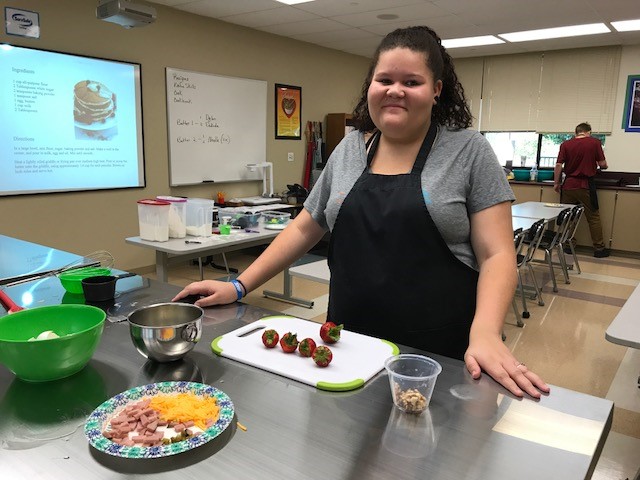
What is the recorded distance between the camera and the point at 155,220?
10.9 ft

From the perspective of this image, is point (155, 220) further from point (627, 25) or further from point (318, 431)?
point (627, 25)

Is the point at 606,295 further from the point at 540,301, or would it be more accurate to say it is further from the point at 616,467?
the point at 616,467

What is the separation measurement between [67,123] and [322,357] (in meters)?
4.00

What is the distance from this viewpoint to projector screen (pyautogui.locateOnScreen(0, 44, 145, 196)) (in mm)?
3904

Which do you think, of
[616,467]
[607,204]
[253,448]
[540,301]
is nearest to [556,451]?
[253,448]

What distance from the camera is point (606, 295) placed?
4770 millimetres

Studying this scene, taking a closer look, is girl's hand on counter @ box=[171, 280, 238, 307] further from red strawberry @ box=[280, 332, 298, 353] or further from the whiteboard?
the whiteboard

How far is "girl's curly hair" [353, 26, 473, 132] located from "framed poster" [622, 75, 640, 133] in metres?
6.47

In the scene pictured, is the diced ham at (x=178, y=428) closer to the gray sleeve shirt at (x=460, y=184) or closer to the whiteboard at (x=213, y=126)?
the gray sleeve shirt at (x=460, y=184)

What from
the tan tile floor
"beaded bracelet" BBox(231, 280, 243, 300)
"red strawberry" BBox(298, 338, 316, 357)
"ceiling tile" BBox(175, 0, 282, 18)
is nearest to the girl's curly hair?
"beaded bracelet" BBox(231, 280, 243, 300)

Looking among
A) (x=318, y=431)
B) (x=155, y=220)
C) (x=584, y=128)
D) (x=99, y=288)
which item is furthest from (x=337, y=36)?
(x=318, y=431)

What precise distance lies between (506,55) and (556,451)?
24.9 ft

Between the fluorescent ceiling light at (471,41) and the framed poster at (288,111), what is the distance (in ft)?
6.27

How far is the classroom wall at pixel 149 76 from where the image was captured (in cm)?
411
